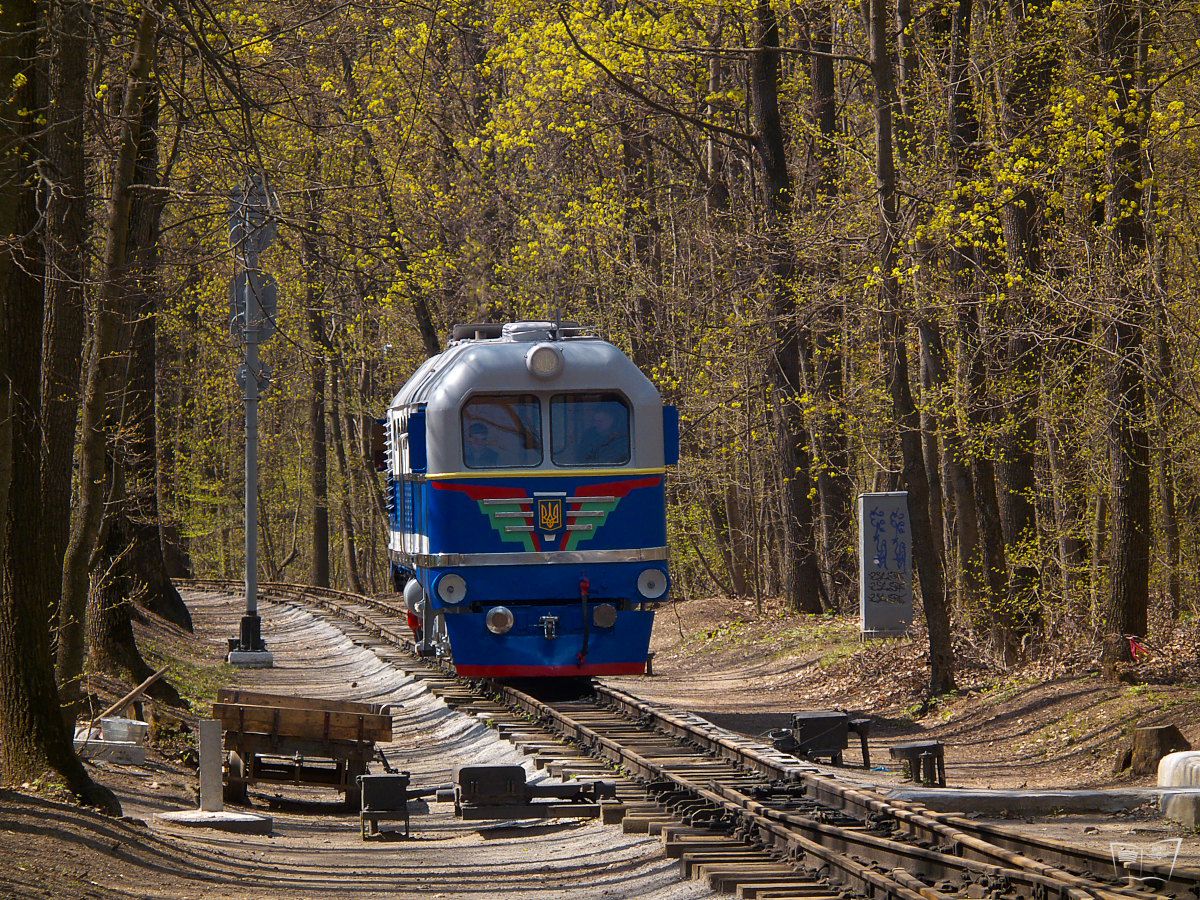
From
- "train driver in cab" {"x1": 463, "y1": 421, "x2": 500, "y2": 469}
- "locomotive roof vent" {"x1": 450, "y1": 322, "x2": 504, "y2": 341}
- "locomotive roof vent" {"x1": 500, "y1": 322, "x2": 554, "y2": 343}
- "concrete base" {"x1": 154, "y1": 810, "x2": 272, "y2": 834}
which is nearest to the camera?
"concrete base" {"x1": 154, "y1": 810, "x2": 272, "y2": 834}

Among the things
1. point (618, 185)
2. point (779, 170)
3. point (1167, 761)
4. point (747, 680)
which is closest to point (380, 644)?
point (747, 680)

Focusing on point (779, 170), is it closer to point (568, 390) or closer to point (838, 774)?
point (568, 390)

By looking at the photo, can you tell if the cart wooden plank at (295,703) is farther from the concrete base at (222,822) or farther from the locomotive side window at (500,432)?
the locomotive side window at (500,432)

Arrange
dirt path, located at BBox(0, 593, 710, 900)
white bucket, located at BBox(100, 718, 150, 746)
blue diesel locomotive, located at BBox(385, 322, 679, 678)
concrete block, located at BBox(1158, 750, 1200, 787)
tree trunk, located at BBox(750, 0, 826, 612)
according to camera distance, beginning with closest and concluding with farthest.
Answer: dirt path, located at BBox(0, 593, 710, 900) < concrete block, located at BBox(1158, 750, 1200, 787) < white bucket, located at BBox(100, 718, 150, 746) < blue diesel locomotive, located at BBox(385, 322, 679, 678) < tree trunk, located at BBox(750, 0, 826, 612)

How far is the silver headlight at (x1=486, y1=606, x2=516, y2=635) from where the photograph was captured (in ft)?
49.8

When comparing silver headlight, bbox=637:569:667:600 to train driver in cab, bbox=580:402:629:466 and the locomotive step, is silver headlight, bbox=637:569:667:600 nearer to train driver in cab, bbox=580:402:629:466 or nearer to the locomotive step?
train driver in cab, bbox=580:402:629:466

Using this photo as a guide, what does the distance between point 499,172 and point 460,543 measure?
2158cm

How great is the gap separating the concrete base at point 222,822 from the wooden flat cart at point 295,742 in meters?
1.11

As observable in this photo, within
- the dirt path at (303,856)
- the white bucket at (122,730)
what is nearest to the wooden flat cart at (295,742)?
the dirt path at (303,856)

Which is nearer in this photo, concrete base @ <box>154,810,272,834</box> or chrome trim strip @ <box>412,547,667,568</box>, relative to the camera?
concrete base @ <box>154,810,272,834</box>

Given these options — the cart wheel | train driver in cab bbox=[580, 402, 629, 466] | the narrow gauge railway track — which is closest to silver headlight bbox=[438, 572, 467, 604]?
the narrow gauge railway track

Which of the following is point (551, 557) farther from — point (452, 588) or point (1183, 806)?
point (1183, 806)

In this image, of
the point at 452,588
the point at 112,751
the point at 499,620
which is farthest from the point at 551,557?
the point at 112,751

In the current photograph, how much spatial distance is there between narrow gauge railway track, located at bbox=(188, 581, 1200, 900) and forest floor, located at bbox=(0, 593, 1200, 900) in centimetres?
44
